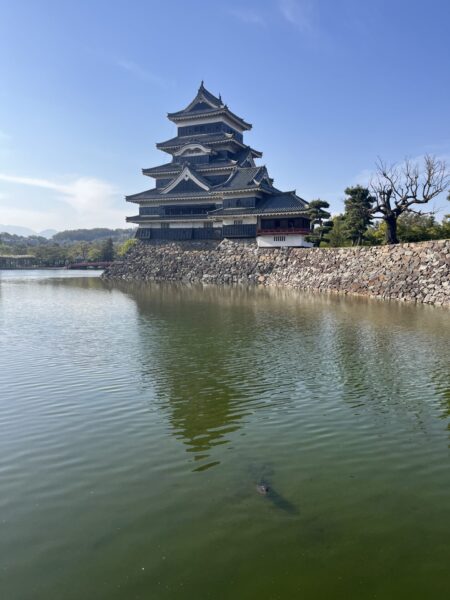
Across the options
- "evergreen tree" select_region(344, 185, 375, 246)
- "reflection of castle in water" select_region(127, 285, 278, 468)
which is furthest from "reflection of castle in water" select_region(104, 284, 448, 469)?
"evergreen tree" select_region(344, 185, 375, 246)

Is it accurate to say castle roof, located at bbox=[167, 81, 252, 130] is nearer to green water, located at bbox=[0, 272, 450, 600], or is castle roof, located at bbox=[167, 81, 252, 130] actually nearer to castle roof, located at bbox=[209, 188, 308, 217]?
castle roof, located at bbox=[209, 188, 308, 217]

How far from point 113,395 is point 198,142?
150 feet

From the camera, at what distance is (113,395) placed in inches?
393

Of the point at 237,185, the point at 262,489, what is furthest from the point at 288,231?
the point at 262,489

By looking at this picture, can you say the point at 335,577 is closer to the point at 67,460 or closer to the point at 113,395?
the point at 67,460

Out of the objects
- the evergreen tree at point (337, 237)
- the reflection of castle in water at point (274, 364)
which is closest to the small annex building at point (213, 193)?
the evergreen tree at point (337, 237)

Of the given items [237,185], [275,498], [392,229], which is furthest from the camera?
[237,185]

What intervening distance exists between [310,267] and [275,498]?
34.4m

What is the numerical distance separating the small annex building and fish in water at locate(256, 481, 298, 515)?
37575 mm

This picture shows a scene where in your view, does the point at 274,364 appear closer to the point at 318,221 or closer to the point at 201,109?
the point at 318,221

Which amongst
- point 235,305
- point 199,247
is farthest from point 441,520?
point 199,247

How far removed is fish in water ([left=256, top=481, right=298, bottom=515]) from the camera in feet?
18.0

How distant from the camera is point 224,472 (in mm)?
6449

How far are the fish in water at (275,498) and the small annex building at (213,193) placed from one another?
37575mm
